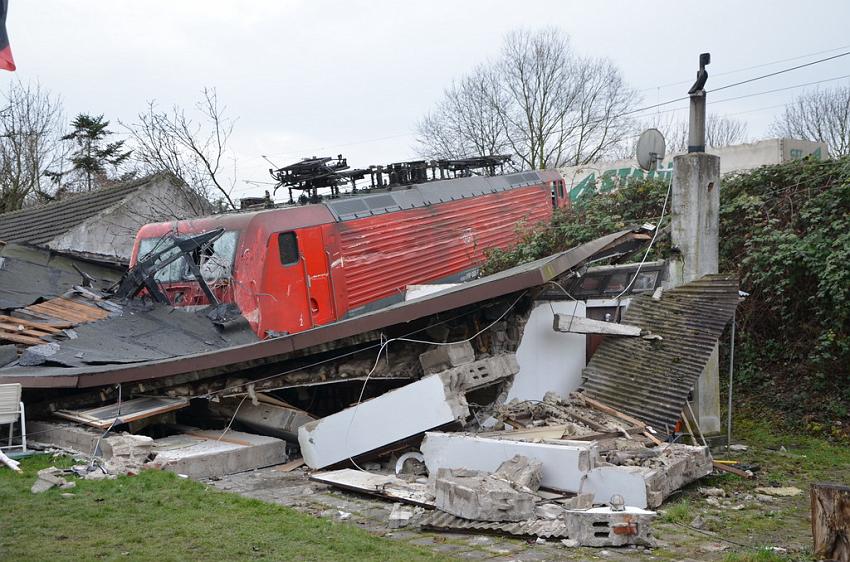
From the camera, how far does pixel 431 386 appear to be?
8.48 metres

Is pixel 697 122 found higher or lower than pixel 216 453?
higher

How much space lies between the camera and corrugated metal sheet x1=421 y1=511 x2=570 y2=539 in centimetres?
610

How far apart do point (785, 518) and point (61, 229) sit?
18.9 m

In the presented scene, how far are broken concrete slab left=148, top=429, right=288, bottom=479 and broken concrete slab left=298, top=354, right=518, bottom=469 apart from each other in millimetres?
466

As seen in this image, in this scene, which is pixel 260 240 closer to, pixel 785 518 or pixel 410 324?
pixel 410 324

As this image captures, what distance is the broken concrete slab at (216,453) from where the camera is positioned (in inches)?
334

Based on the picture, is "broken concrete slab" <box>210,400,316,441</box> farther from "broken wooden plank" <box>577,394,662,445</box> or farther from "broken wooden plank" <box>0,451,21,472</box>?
"broken wooden plank" <box>577,394,662,445</box>

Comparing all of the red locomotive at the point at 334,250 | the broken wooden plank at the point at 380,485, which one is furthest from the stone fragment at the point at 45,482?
the red locomotive at the point at 334,250

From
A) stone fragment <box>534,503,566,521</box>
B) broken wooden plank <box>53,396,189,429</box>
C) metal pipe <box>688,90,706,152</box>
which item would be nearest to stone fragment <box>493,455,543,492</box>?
stone fragment <box>534,503,566,521</box>

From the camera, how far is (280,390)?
35.3ft

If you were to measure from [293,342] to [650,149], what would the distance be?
617 cm

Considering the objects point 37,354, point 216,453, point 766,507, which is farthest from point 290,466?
point 766,507

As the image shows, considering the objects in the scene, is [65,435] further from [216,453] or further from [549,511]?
[549,511]

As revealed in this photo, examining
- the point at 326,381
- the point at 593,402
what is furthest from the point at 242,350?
the point at 593,402
